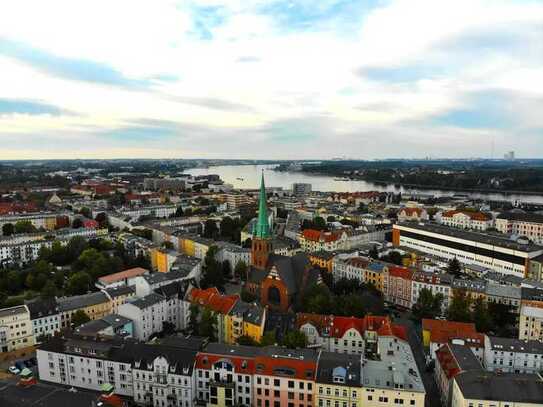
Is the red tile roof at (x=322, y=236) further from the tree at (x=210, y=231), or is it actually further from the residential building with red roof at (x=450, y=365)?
the residential building with red roof at (x=450, y=365)

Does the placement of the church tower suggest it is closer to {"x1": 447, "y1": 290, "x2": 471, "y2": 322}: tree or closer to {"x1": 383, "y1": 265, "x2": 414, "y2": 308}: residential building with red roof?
{"x1": 383, "y1": 265, "x2": 414, "y2": 308}: residential building with red roof

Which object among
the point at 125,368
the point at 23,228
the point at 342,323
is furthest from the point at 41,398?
the point at 23,228

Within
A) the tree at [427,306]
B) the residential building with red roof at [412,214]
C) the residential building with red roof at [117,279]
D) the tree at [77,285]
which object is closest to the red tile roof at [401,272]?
the tree at [427,306]

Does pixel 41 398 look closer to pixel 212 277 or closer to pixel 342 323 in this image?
pixel 342 323

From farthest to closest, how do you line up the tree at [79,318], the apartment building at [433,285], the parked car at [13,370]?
1. the apartment building at [433,285]
2. the tree at [79,318]
3. the parked car at [13,370]

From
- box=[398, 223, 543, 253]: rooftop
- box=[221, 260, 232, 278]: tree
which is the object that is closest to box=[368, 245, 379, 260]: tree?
box=[398, 223, 543, 253]: rooftop

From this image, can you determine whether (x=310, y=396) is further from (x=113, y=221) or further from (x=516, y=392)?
(x=113, y=221)

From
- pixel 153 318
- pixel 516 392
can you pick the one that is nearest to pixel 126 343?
pixel 153 318
